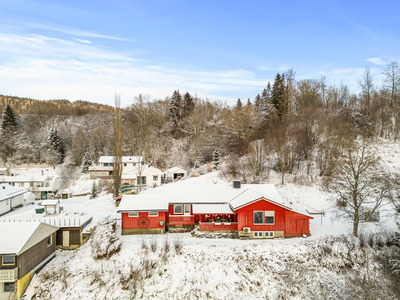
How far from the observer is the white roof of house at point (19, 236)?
15203 mm

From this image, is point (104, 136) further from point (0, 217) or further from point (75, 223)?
point (75, 223)

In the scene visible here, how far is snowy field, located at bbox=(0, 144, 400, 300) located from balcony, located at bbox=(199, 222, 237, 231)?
116 centimetres

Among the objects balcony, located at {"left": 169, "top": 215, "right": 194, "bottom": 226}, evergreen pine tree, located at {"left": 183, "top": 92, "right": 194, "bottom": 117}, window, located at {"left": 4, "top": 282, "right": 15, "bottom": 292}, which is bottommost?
window, located at {"left": 4, "top": 282, "right": 15, "bottom": 292}

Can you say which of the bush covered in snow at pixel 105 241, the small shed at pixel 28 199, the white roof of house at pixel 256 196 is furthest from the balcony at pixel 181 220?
the small shed at pixel 28 199

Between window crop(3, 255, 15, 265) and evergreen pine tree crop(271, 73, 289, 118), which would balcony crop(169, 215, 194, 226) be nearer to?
window crop(3, 255, 15, 265)

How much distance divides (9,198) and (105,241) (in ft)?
56.1

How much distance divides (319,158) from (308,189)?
22.3ft

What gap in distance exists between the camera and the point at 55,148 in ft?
193

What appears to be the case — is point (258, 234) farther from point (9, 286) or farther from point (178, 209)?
point (9, 286)

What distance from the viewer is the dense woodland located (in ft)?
120

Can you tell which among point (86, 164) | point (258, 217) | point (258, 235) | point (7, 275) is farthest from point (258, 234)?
point (86, 164)

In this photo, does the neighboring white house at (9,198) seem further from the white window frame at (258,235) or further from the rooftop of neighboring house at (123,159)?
the white window frame at (258,235)

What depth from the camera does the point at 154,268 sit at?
1647cm

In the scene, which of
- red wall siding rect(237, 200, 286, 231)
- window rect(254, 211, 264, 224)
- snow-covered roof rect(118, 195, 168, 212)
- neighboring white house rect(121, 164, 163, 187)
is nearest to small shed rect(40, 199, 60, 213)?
snow-covered roof rect(118, 195, 168, 212)
